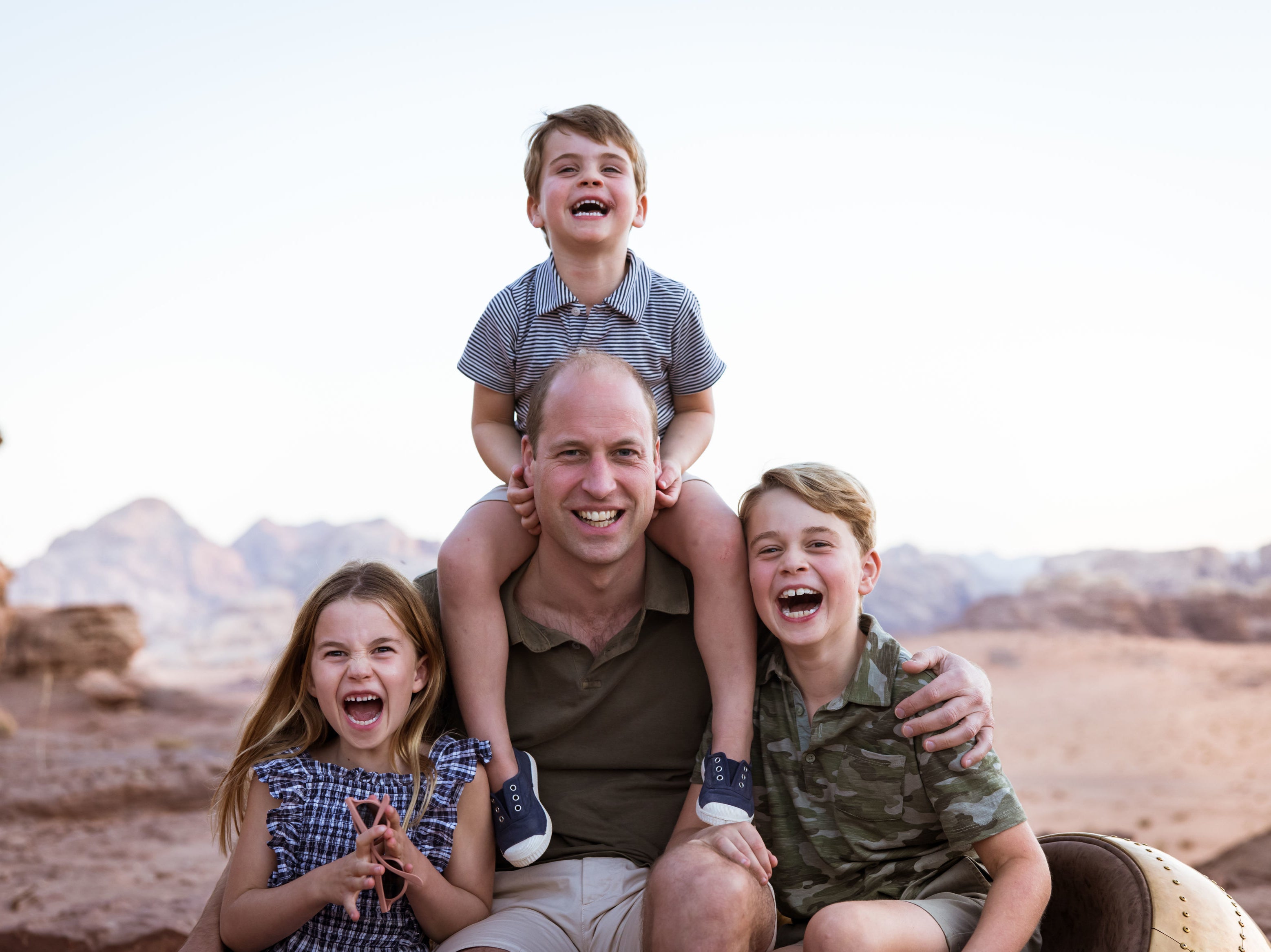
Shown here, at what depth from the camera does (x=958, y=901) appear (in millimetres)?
2455

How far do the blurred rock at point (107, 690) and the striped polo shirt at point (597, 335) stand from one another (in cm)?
1841

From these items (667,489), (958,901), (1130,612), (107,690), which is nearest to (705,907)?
(958,901)

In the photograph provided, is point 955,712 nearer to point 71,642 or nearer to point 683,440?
point 683,440

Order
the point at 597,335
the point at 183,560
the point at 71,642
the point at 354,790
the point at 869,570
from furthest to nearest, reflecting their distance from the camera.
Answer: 1. the point at 183,560
2. the point at 71,642
3. the point at 597,335
4. the point at 869,570
5. the point at 354,790

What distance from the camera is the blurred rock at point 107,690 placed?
18.8m

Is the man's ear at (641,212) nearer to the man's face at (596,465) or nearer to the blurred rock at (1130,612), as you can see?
the man's face at (596,465)

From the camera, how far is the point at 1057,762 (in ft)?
53.9

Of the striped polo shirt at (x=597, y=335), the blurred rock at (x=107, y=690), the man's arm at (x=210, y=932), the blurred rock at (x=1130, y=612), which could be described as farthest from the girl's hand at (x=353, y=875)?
the blurred rock at (x=1130, y=612)

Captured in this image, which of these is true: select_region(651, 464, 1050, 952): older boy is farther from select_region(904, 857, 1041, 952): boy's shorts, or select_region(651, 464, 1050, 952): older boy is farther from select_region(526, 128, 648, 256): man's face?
select_region(526, 128, 648, 256): man's face

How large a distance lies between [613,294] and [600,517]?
3.15 feet

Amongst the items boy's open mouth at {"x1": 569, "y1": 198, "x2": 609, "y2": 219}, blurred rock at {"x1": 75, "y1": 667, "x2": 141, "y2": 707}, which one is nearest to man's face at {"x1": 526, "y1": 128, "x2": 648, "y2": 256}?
boy's open mouth at {"x1": 569, "y1": 198, "x2": 609, "y2": 219}

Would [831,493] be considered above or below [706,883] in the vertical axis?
above

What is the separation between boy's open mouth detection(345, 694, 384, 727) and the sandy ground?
2127mm

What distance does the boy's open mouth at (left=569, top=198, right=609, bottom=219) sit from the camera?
3.44 m
